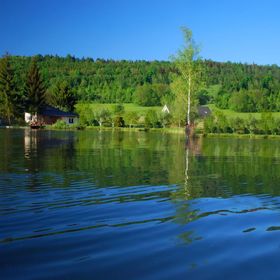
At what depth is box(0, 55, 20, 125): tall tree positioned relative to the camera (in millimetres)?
83438

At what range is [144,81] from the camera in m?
151

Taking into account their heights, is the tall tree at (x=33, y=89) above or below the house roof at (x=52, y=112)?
above

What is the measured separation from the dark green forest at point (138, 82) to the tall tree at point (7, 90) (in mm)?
1375

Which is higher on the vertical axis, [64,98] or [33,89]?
[33,89]

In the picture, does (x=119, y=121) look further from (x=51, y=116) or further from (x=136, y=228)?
(x=136, y=228)

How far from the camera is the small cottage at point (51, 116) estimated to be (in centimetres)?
9138

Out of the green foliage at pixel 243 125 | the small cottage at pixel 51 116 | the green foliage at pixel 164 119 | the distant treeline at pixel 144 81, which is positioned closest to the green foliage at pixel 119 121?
the small cottage at pixel 51 116

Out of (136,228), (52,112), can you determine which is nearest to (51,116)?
(52,112)

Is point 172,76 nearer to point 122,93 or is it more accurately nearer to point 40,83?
point 40,83

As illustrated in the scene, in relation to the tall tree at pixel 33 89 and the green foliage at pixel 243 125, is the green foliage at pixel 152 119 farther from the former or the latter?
the tall tree at pixel 33 89

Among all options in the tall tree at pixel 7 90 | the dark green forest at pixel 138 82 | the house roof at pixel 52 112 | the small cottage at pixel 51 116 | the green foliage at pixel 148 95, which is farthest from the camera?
the green foliage at pixel 148 95

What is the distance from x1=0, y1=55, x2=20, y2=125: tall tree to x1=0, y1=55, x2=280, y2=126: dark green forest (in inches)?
54.1

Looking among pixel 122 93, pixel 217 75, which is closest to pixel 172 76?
pixel 122 93

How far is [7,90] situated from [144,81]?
72.5 m
